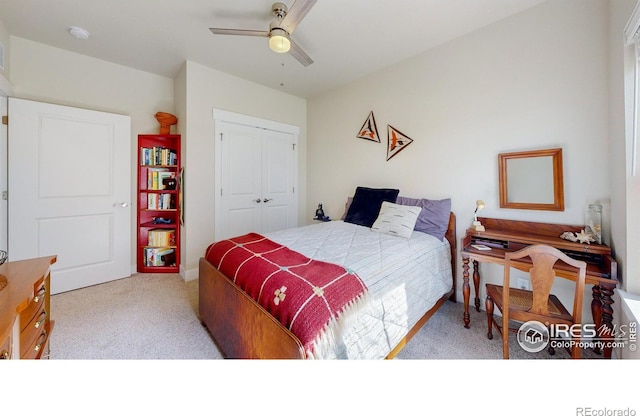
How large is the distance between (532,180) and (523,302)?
1034 millimetres

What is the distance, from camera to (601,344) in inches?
57.9

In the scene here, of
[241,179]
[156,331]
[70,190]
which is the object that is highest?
[241,179]

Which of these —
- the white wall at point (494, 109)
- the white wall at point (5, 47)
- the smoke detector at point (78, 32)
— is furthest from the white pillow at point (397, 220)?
the white wall at point (5, 47)

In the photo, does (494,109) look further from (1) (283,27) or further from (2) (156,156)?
(2) (156,156)

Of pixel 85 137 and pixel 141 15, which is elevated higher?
pixel 141 15

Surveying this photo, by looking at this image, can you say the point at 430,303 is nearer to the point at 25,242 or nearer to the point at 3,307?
the point at 3,307

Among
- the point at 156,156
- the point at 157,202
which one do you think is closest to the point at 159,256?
the point at 157,202

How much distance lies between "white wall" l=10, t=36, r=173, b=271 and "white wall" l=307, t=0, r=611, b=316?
270 centimetres

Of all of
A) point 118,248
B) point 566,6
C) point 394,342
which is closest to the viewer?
point 394,342

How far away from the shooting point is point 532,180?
192 centimetres

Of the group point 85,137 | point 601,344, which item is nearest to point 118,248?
point 85,137

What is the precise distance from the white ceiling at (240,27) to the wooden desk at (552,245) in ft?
5.96

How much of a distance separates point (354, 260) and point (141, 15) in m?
2.74
